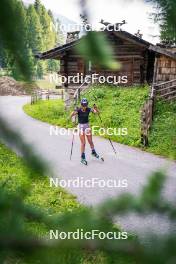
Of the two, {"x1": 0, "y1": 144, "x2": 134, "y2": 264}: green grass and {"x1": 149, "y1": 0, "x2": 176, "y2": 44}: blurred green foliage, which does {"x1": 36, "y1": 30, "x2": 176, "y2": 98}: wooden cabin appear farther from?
{"x1": 149, "y1": 0, "x2": 176, "y2": 44}: blurred green foliage

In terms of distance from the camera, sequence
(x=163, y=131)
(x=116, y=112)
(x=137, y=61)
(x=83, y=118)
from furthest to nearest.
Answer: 1. (x=137, y=61)
2. (x=116, y=112)
3. (x=163, y=131)
4. (x=83, y=118)

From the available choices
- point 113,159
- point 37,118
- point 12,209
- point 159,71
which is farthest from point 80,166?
point 159,71

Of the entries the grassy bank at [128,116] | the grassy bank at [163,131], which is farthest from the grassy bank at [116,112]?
the grassy bank at [163,131]

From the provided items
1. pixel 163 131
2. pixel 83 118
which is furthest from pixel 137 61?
pixel 83 118

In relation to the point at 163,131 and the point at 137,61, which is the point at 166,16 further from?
the point at 137,61

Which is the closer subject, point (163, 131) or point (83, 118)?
point (83, 118)

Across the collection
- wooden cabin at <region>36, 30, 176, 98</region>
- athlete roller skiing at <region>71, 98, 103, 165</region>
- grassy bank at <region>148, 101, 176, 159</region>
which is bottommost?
grassy bank at <region>148, 101, 176, 159</region>

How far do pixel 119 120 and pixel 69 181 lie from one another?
8202mm

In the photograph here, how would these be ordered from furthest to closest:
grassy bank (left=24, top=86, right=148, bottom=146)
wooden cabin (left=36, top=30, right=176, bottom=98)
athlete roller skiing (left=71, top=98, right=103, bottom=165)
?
wooden cabin (left=36, top=30, right=176, bottom=98)
grassy bank (left=24, top=86, right=148, bottom=146)
athlete roller skiing (left=71, top=98, right=103, bottom=165)

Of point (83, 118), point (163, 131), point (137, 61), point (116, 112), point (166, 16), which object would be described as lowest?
point (163, 131)

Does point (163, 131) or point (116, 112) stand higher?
point (116, 112)

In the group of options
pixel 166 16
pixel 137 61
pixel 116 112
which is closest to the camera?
pixel 166 16

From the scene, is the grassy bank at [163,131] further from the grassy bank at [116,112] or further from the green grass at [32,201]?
the green grass at [32,201]

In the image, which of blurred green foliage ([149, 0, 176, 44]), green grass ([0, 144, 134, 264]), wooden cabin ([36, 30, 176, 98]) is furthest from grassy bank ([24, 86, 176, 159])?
blurred green foliage ([149, 0, 176, 44])
